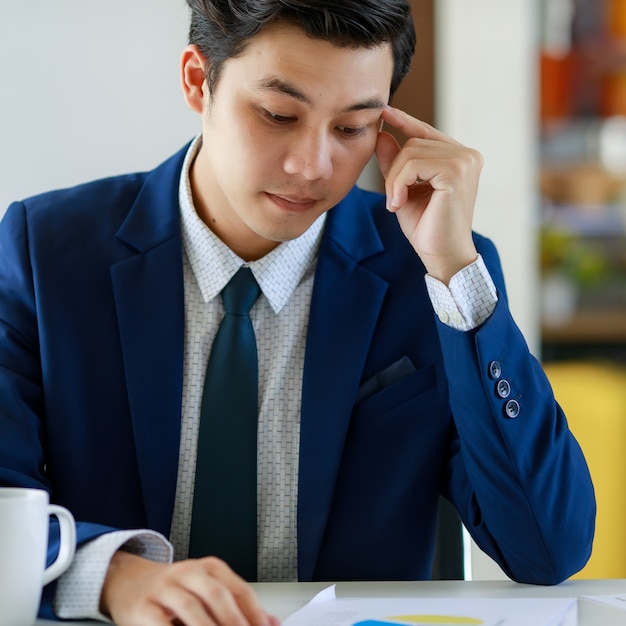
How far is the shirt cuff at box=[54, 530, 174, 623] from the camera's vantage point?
3.26ft

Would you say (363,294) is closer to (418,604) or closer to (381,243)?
(381,243)

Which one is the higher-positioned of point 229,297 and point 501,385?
point 229,297

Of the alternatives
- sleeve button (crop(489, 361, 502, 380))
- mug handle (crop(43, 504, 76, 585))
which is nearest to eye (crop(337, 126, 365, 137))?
sleeve button (crop(489, 361, 502, 380))

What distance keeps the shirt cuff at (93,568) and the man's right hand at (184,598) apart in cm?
1

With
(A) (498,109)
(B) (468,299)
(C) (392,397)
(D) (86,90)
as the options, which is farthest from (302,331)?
(A) (498,109)

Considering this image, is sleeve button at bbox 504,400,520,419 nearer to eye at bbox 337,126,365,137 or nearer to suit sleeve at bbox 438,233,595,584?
suit sleeve at bbox 438,233,595,584

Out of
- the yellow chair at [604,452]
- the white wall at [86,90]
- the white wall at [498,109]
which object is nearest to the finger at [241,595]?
the white wall at [86,90]

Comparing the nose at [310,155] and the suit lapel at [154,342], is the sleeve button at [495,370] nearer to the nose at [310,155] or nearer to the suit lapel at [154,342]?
the nose at [310,155]

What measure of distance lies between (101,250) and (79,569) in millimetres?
550

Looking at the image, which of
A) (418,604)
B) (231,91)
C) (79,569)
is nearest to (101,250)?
(231,91)

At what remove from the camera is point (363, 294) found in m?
1.44

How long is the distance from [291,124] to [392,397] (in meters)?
0.42

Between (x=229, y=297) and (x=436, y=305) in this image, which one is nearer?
(x=436, y=305)

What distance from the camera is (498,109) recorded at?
8.39 feet
